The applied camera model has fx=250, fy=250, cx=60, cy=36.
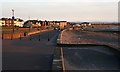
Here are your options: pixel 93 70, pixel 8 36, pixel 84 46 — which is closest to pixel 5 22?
pixel 8 36

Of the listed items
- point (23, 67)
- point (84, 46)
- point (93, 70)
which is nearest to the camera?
point (23, 67)

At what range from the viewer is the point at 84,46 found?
27.5m

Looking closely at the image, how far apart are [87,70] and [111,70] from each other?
1.39m

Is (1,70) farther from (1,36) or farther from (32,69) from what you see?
(1,36)

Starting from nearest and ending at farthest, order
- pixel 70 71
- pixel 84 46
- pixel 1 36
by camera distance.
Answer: pixel 70 71 → pixel 84 46 → pixel 1 36

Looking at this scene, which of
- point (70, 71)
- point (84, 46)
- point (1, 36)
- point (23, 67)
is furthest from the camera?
point (1, 36)

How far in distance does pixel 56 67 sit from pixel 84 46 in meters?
16.8

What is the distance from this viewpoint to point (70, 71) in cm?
1275

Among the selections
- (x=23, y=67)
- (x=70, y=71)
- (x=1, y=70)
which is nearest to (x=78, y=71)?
(x=70, y=71)

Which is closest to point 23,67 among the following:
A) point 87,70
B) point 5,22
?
point 87,70

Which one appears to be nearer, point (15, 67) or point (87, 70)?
point (15, 67)

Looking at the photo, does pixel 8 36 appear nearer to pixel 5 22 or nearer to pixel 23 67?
pixel 23 67

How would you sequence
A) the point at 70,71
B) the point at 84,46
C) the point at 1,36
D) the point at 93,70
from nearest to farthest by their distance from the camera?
the point at 70,71 → the point at 93,70 → the point at 84,46 → the point at 1,36

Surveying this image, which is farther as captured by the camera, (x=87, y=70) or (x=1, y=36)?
(x=1, y=36)
